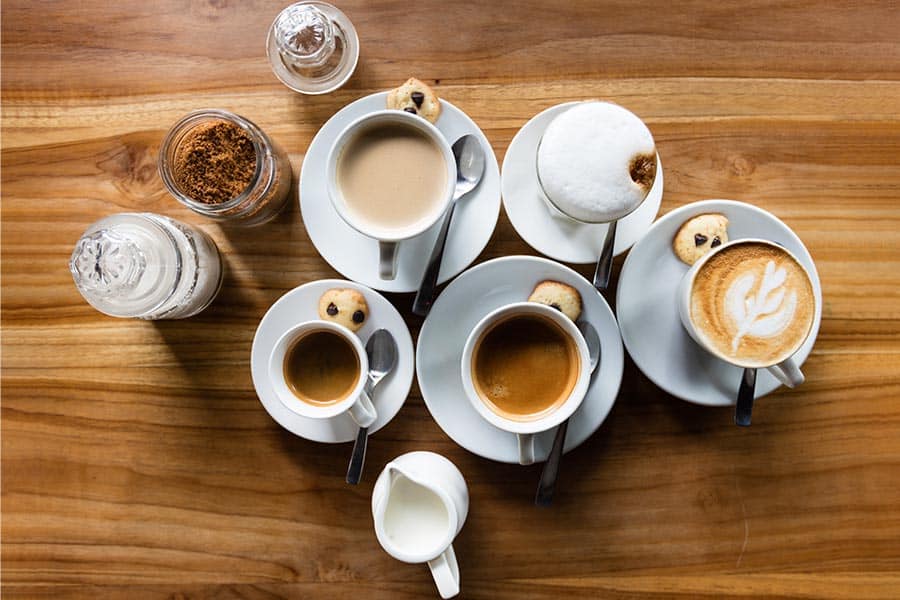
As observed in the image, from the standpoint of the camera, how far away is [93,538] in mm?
1374

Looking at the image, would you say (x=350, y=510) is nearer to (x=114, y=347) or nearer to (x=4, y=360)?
(x=114, y=347)

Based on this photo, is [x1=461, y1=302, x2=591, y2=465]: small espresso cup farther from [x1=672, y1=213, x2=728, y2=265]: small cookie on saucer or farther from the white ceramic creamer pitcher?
[x1=672, y1=213, x2=728, y2=265]: small cookie on saucer

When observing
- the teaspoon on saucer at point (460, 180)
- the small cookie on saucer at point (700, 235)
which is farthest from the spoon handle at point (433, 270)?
the small cookie on saucer at point (700, 235)

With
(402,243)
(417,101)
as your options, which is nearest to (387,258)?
(402,243)

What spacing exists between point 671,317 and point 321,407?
701mm

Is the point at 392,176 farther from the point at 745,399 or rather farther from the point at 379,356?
the point at 745,399

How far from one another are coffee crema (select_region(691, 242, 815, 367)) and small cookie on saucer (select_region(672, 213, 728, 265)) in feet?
0.23

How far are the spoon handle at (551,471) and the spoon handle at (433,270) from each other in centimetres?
35

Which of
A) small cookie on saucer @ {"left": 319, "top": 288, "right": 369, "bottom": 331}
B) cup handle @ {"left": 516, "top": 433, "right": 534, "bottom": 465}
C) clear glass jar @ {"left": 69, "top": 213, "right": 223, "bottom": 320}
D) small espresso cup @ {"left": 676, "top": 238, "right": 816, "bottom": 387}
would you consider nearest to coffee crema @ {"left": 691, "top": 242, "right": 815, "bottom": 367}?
small espresso cup @ {"left": 676, "top": 238, "right": 816, "bottom": 387}

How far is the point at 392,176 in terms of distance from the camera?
116 centimetres

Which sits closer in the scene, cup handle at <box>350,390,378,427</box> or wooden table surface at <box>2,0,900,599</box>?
cup handle at <box>350,390,378,427</box>

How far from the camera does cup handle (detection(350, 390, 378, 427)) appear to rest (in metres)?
1.16

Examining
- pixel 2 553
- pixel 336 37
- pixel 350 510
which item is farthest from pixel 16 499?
pixel 336 37

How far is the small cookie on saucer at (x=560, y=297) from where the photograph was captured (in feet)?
3.80
